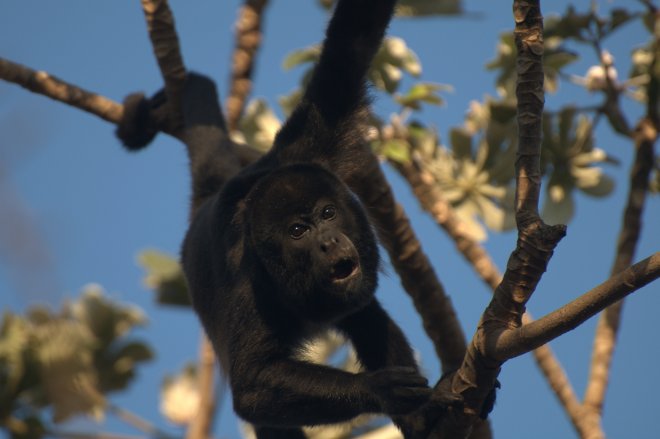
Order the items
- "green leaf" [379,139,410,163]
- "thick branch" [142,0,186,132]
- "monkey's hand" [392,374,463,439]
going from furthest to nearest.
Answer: "green leaf" [379,139,410,163]
"thick branch" [142,0,186,132]
"monkey's hand" [392,374,463,439]

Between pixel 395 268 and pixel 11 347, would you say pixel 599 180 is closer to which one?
pixel 395 268

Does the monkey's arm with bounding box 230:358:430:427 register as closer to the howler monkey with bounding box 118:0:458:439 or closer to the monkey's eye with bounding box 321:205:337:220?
the howler monkey with bounding box 118:0:458:439

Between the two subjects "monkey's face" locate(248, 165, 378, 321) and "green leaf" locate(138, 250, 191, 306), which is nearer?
"monkey's face" locate(248, 165, 378, 321)

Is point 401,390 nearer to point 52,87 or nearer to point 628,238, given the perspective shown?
point 628,238

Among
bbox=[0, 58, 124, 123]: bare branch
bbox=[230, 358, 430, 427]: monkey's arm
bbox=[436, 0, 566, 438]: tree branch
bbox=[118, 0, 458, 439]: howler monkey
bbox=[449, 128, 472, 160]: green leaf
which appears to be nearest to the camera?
bbox=[436, 0, 566, 438]: tree branch

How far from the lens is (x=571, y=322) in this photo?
3217 mm

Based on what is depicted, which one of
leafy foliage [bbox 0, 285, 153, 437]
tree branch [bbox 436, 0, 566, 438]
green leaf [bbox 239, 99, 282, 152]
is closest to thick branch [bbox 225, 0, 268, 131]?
green leaf [bbox 239, 99, 282, 152]

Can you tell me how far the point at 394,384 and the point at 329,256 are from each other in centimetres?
80

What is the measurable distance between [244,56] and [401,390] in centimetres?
423

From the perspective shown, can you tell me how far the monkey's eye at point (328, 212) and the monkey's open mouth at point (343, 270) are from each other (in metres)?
0.31

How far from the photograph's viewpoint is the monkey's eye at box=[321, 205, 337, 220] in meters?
4.80

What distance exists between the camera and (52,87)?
6004 millimetres

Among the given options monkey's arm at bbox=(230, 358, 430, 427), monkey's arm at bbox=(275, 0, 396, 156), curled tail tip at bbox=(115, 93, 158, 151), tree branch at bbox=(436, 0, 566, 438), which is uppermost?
curled tail tip at bbox=(115, 93, 158, 151)

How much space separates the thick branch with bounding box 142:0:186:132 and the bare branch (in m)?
0.52
